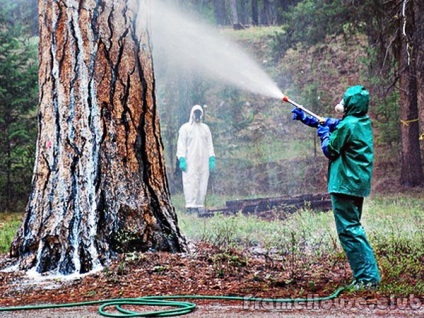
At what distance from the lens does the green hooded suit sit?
4875 mm

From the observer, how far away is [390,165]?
19.4 meters

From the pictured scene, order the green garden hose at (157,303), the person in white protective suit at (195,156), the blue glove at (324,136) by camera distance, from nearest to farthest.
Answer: the green garden hose at (157,303), the blue glove at (324,136), the person in white protective suit at (195,156)

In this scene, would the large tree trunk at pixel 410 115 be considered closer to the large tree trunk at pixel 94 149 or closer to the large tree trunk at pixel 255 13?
the large tree trunk at pixel 94 149

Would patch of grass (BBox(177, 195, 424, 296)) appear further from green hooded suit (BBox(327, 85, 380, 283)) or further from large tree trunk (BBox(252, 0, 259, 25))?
large tree trunk (BBox(252, 0, 259, 25))

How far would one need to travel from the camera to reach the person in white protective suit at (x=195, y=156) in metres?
14.8

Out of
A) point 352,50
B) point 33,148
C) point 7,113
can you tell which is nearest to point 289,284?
point 33,148

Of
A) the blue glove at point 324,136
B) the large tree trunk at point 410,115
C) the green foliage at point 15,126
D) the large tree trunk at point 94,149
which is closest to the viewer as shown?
the blue glove at point 324,136

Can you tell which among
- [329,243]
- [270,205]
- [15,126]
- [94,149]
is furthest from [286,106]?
[94,149]

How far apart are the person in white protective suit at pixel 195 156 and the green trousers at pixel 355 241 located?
9.87 metres

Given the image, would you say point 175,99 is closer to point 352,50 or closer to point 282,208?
point 282,208

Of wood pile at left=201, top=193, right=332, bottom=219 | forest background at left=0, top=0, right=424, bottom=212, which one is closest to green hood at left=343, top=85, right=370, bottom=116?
forest background at left=0, top=0, right=424, bottom=212

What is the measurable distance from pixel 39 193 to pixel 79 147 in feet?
2.02

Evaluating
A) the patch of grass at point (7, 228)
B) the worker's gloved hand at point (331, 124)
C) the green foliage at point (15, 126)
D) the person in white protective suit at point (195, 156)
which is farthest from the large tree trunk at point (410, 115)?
the worker's gloved hand at point (331, 124)

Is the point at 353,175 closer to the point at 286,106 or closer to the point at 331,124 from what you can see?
the point at 331,124
